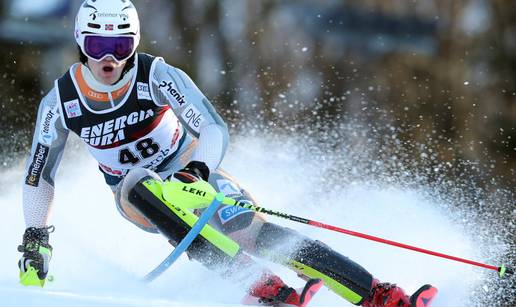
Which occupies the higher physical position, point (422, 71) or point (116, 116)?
point (422, 71)

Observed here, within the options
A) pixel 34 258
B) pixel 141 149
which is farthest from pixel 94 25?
pixel 34 258

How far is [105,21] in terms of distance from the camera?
18.3 ft

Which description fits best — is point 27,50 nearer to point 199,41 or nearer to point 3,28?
point 3,28

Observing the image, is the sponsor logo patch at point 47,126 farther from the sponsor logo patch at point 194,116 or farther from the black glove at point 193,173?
the black glove at point 193,173

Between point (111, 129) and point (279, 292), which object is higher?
point (279, 292)

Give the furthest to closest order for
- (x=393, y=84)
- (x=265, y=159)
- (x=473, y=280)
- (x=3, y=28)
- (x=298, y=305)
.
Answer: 1. (x=393, y=84)
2. (x=3, y=28)
3. (x=265, y=159)
4. (x=473, y=280)
5. (x=298, y=305)

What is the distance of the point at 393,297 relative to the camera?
17.7 ft

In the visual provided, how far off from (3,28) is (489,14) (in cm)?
831

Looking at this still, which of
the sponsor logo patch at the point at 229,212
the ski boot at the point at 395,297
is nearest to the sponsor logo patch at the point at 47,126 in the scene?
the sponsor logo patch at the point at 229,212

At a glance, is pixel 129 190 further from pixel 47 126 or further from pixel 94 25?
pixel 94 25

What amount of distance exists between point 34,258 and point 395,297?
1.67 meters

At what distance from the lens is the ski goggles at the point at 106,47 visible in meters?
5.55

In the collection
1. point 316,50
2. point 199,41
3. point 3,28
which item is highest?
point 316,50

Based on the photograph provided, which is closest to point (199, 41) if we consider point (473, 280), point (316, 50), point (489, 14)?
point (316, 50)
